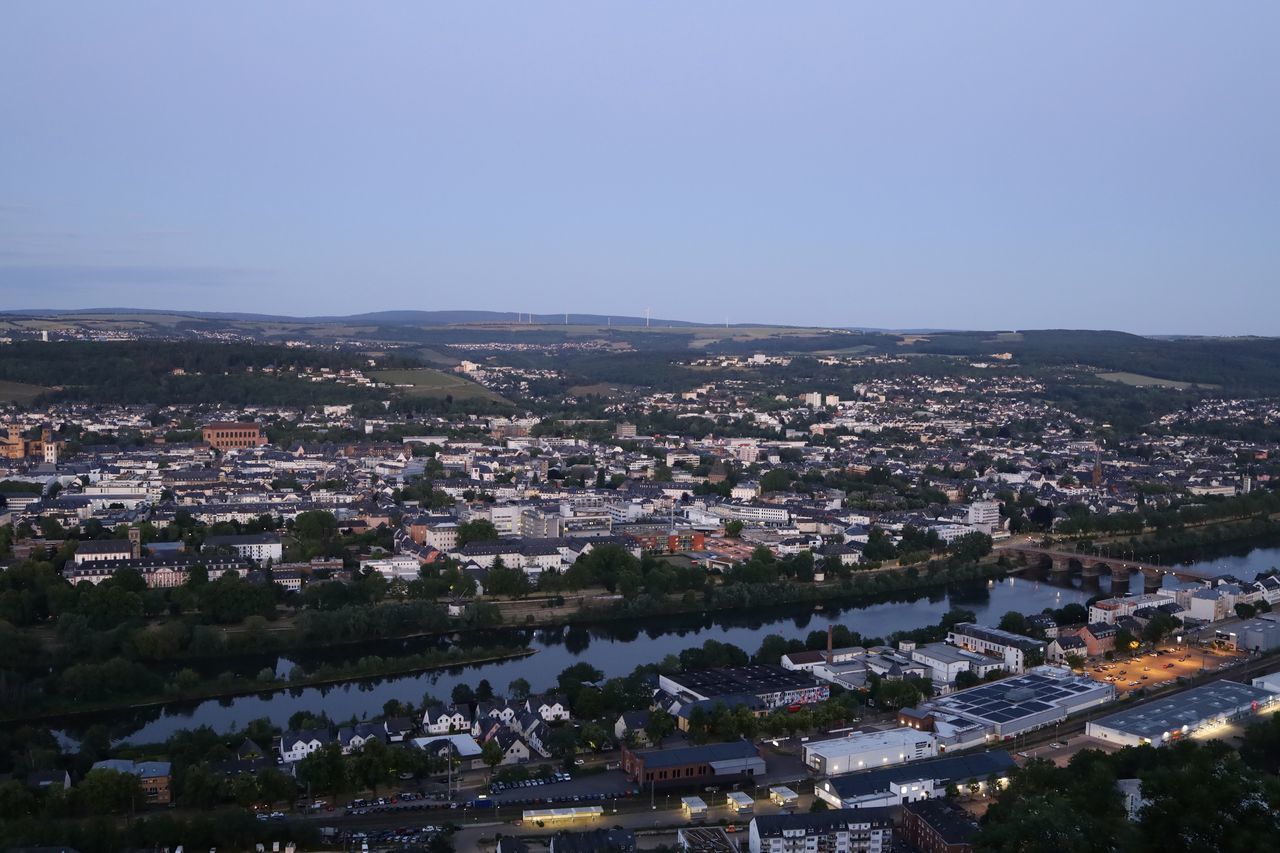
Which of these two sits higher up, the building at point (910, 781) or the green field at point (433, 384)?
the green field at point (433, 384)

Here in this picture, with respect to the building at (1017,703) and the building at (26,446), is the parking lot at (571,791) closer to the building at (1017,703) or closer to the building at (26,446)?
the building at (1017,703)

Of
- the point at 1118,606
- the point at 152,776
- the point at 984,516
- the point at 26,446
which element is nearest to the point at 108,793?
the point at 152,776

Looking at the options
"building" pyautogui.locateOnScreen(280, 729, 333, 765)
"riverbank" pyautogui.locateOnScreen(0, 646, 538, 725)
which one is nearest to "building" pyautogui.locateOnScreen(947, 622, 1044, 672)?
"riverbank" pyautogui.locateOnScreen(0, 646, 538, 725)

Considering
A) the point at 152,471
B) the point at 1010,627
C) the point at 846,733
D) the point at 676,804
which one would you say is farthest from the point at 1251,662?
the point at 152,471

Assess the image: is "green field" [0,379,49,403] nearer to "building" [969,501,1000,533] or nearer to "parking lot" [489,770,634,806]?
"building" [969,501,1000,533]

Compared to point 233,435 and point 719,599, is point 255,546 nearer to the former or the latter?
point 719,599

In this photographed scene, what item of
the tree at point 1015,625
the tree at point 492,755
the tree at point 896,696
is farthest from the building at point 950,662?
the tree at point 492,755
